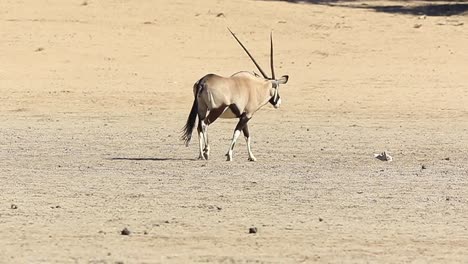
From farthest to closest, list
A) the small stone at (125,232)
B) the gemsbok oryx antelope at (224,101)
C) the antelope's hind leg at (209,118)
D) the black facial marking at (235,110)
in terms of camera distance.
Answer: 1. the black facial marking at (235,110)
2. the antelope's hind leg at (209,118)
3. the gemsbok oryx antelope at (224,101)
4. the small stone at (125,232)

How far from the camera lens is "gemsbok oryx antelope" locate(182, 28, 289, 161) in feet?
55.1

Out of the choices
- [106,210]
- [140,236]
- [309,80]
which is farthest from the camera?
[309,80]

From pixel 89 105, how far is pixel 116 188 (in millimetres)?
11199

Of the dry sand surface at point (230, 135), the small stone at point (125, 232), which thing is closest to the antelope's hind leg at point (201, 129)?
the dry sand surface at point (230, 135)

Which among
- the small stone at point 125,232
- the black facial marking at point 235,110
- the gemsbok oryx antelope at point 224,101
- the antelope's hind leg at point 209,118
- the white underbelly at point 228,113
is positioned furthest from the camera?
the white underbelly at point 228,113

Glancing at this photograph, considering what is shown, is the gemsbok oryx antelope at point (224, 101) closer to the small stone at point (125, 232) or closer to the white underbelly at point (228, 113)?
the white underbelly at point (228, 113)

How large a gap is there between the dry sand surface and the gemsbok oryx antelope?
39 cm

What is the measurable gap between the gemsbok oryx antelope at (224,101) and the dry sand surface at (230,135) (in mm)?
391

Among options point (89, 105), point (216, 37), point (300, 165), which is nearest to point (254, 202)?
point (300, 165)

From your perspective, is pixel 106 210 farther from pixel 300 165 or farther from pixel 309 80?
pixel 309 80

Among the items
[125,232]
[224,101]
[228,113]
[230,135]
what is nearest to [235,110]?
[228,113]

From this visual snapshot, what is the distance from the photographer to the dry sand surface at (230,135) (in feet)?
35.3

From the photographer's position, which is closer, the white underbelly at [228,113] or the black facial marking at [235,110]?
the black facial marking at [235,110]

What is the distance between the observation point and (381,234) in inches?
432
